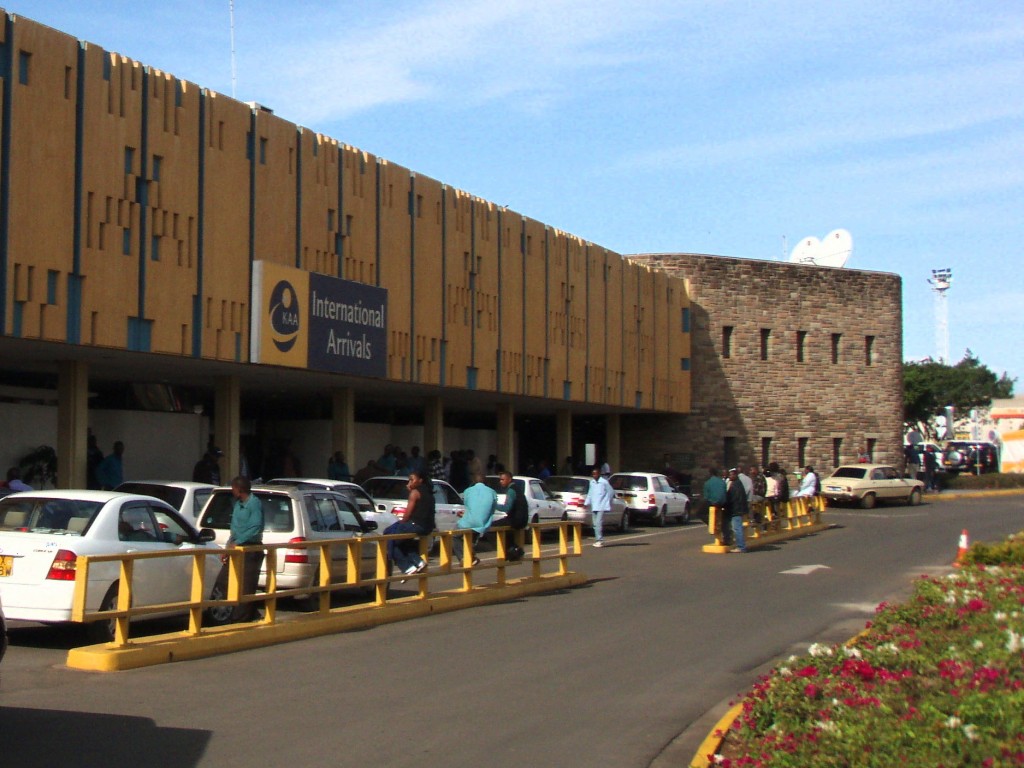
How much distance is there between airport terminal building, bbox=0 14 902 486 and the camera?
18625 millimetres

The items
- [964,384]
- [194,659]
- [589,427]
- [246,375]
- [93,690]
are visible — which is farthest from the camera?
[964,384]

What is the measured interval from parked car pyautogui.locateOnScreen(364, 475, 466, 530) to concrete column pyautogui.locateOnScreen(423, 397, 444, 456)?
7.64 metres

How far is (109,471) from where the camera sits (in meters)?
20.8

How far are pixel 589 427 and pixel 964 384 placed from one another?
5042 cm

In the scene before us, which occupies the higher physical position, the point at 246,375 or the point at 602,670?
the point at 246,375

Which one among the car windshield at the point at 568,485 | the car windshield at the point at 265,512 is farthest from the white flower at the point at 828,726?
the car windshield at the point at 568,485

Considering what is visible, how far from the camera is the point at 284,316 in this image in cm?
2322

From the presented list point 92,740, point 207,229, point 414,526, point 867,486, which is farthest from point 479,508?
point 867,486

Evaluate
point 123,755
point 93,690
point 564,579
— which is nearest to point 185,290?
point 564,579

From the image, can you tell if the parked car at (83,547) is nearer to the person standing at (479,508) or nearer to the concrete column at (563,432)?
the person standing at (479,508)

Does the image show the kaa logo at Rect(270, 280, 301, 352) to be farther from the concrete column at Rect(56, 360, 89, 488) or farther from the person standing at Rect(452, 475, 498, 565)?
the person standing at Rect(452, 475, 498, 565)

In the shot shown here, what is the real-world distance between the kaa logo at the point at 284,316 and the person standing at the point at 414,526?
7.32 meters

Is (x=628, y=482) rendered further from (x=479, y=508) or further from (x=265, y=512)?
(x=265, y=512)

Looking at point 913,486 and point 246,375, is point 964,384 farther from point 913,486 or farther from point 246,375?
point 246,375
